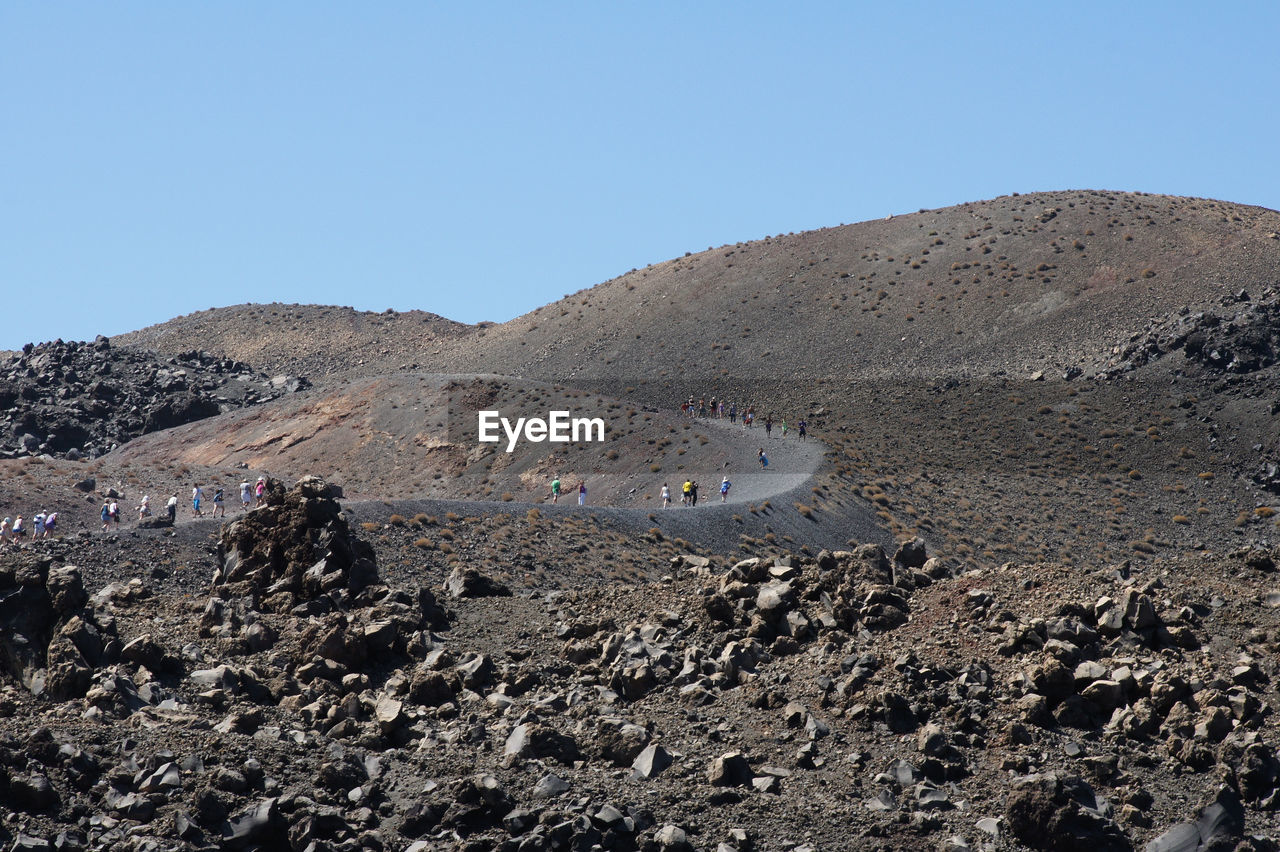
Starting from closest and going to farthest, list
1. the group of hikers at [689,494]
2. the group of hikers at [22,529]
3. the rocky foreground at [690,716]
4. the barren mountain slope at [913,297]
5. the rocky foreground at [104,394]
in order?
the rocky foreground at [690,716] → the group of hikers at [22,529] → the group of hikers at [689,494] → the rocky foreground at [104,394] → the barren mountain slope at [913,297]

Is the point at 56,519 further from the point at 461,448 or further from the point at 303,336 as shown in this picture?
the point at 303,336

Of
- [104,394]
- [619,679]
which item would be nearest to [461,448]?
[104,394]

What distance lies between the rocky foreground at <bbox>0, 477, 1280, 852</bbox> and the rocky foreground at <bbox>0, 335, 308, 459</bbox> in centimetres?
6320

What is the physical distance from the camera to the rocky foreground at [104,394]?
8444cm

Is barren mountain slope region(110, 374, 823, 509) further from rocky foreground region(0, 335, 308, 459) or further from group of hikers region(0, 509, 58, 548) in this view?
group of hikers region(0, 509, 58, 548)

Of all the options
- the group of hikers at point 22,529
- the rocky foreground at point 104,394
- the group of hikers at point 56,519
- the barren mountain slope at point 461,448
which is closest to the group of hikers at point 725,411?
the barren mountain slope at point 461,448

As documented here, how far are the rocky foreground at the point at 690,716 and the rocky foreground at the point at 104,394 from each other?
207ft

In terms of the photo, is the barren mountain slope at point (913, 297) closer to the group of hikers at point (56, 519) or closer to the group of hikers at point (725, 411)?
the group of hikers at point (725, 411)

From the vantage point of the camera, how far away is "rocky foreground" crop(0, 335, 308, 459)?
84438 millimetres

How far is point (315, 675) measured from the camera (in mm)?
22828

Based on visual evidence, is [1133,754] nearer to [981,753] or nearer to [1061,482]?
[981,753]

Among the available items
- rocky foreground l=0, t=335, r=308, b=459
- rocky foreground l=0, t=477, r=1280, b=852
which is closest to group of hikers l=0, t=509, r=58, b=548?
rocky foreground l=0, t=477, r=1280, b=852

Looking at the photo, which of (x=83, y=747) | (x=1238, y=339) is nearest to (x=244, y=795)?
(x=83, y=747)

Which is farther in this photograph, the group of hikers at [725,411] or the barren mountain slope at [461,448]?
the group of hikers at [725,411]
